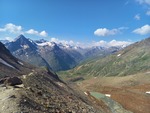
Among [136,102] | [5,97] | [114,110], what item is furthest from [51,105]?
[136,102]

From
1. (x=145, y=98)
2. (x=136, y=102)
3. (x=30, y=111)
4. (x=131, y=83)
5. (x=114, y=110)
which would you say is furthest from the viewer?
(x=131, y=83)

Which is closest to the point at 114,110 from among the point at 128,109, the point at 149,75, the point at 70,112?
the point at 128,109

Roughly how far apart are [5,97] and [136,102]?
4642cm

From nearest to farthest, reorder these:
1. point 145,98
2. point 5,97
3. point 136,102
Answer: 1. point 5,97
2. point 136,102
3. point 145,98

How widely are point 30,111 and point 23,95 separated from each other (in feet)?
17.8

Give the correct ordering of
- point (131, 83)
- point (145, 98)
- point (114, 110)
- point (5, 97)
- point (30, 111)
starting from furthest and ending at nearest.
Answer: point (131, 83) → point (145, 98) → point (114, 110) → point (5, 97) → point (30, 111)

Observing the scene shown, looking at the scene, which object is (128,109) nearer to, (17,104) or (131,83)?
(17,104)

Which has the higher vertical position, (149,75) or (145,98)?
(149,75)

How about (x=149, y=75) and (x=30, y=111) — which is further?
(x=149, y=75)

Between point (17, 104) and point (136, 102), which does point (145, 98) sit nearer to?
point (136, 102)

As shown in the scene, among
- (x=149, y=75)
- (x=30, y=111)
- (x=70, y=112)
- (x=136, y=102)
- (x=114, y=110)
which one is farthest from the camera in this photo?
(x=149, y=75)

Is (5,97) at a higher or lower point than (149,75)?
lower

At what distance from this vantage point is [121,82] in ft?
635

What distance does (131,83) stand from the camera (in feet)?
600
